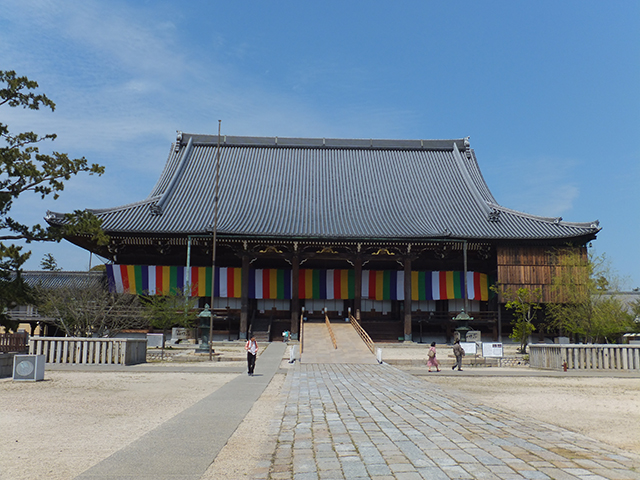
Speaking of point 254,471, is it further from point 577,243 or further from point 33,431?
point 577,243

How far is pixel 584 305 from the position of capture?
2753 cm

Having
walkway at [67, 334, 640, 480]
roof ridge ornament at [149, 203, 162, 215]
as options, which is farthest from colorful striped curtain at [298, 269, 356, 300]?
walkway at [67, 334, 640, 480]

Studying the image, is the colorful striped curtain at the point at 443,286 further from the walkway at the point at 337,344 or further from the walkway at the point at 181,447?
the walkway at the point at 181,447

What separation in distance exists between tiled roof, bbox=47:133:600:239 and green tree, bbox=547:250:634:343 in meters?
1.91

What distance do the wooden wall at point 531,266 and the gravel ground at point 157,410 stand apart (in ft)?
52.1

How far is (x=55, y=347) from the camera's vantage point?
1842 centimetres

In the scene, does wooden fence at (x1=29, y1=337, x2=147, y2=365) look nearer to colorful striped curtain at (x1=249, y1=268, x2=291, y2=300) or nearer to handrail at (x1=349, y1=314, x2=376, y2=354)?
handrail at (x1=349, y1=314, x2=376, y2=354)

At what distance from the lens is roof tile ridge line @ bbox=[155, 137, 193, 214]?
3477cm

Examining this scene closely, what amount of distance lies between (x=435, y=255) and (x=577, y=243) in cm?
839

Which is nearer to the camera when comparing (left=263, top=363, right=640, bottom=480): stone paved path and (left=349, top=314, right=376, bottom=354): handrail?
(left=263, top=363, right=640, bottom=480): stone paved path

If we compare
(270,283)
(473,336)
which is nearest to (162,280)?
(270,283)

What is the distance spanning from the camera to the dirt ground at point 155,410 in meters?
6.00

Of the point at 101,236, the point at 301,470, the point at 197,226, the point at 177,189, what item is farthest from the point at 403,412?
the point at 177,189

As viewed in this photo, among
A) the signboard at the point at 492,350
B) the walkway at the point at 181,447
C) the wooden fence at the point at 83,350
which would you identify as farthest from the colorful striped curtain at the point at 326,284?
the walkway at the point at 181,447
